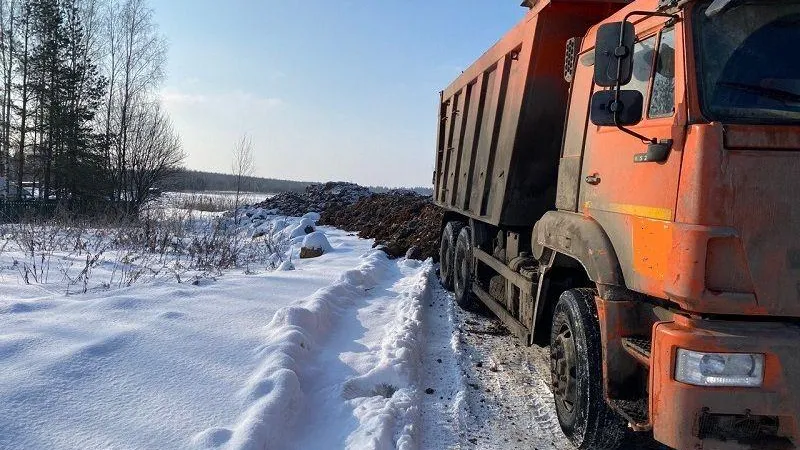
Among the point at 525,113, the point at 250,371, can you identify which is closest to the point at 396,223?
the point at 525,113

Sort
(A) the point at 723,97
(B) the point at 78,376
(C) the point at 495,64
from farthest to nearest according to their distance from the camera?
(C) the point at 495,64 → (B) the point at 78,376 → (A) the point at 723,97

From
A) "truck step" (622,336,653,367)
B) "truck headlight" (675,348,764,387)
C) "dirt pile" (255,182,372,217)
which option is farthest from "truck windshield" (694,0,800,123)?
"dirt pile" (255,182,372,217)

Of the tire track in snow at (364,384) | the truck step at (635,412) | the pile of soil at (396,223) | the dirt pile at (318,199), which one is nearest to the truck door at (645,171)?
the truck step at (635,412)

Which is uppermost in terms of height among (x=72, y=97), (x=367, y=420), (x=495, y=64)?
(x=72, y=97)

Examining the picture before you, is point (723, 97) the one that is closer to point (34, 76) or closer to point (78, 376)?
point (78, 376)

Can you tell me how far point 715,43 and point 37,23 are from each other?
31.9 metres

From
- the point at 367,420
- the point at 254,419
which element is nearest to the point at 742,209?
the point at 367,420

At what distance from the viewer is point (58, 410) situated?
122 inches

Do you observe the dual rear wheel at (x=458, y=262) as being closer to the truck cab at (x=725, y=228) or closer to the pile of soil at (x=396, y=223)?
the pile of soil at (x=396, y=223)

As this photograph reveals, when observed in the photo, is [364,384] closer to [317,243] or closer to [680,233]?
[680,233]

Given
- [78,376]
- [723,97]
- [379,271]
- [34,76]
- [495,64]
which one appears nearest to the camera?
[723,97]

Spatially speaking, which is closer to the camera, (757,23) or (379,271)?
(757,23)

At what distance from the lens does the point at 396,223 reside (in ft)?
52.7

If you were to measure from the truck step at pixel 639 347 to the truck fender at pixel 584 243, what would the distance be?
333 millimetres
